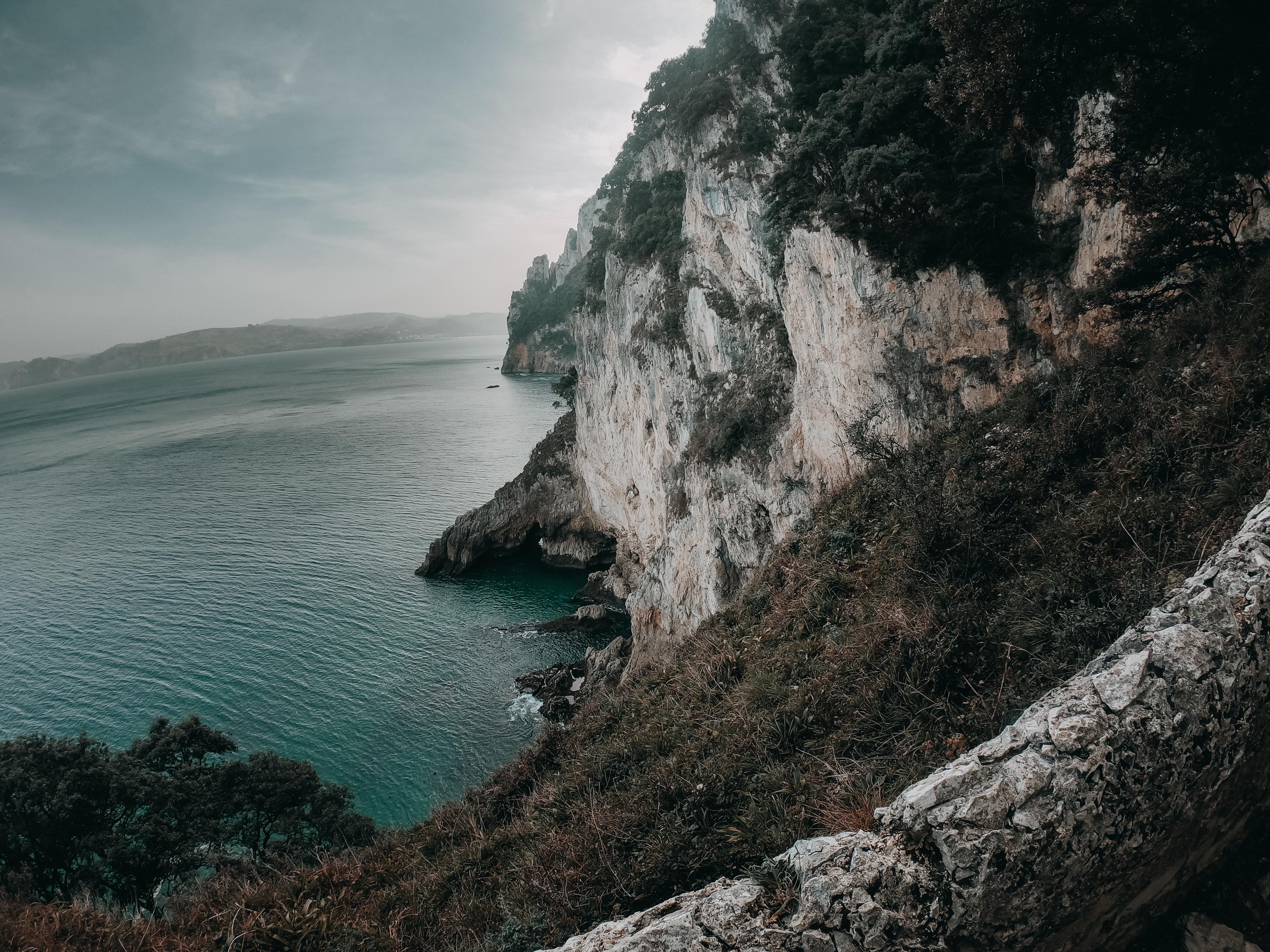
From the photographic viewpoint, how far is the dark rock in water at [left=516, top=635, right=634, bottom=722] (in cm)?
2642

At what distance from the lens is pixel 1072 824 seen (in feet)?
11.1

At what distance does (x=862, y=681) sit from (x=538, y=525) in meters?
41.4

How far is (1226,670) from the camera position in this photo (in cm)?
363

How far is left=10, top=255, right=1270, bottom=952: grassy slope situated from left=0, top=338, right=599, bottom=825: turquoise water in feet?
56.0

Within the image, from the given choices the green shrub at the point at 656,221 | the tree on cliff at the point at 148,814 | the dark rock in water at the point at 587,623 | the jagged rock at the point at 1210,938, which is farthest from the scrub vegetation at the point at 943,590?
the dark rock in water at the point at 587,623

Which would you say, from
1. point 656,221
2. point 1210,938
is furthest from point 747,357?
point 1210,938

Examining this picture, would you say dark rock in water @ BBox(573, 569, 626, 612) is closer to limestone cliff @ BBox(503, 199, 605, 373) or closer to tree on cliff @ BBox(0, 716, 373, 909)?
tree on cliff @ BBox(0, 716, 373, 909)

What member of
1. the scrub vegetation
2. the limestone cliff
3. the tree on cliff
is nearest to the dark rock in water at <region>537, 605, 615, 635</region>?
the tree on cliff

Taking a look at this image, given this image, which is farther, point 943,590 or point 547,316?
point 547,316

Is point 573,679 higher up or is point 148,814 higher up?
point 148,814

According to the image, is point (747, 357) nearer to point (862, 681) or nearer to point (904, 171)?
point (904, 171)

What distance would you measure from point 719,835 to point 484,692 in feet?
85.5

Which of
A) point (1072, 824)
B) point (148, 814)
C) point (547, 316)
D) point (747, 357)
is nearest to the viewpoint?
point (1072, 824)

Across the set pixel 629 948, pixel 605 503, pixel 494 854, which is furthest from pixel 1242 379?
pixel 605 503
